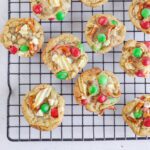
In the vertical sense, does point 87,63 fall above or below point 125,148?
above

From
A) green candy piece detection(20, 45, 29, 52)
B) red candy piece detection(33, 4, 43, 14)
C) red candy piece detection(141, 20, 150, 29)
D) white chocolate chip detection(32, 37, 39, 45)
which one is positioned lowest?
green candy piece detection(20, 45, 29, 52)

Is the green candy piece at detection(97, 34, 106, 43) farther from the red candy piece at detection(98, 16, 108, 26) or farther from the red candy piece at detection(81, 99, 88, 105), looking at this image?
the red candy piece at detection(81, 99, 88, 105)

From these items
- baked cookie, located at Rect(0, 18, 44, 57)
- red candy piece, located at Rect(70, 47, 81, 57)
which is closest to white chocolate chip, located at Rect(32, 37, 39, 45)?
baked cookie, located at Rect(0, 18, 44, 57)

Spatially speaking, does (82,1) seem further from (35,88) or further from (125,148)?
(125,148)

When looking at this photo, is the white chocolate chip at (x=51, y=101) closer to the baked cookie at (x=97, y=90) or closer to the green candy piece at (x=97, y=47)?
the baked cookie at (x=97, y=90)

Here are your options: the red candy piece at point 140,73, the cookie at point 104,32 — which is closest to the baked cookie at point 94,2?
the cookie at point 104,32

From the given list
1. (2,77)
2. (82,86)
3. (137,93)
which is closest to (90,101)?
(82,86)

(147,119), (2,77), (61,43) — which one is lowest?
(147,119)
